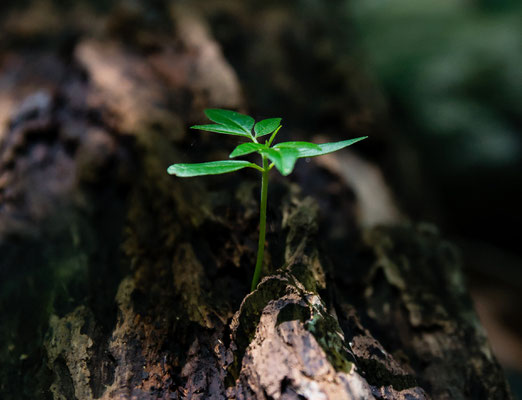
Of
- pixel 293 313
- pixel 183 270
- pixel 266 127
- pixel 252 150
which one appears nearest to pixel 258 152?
pixel 252 150

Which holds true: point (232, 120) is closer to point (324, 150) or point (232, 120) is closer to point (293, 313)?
point (324, 150)

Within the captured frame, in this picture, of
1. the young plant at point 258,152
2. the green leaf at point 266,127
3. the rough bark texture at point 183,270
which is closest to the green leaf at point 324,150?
the young plant at point 258,152

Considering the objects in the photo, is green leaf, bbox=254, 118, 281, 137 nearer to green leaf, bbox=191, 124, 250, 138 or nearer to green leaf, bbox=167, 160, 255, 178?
green leaf, bbox=191, 124, 250, 138

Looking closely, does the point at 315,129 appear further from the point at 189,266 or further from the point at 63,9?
the point at 63,9

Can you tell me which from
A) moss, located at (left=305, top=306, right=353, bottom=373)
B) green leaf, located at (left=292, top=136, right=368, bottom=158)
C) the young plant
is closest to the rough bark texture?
moss, located at (left=305, top=306, right=353, bottom=373)

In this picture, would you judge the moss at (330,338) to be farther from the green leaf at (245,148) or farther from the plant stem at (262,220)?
the green leaf at (245,148)
